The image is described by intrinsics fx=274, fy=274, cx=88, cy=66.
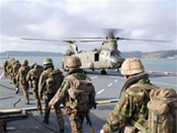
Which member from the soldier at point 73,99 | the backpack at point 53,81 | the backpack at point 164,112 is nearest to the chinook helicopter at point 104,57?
the backpack at point 53,81

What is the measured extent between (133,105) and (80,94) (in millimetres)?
2051

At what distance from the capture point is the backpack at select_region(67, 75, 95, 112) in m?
5.06

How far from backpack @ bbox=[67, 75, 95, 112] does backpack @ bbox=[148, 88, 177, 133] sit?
95.7 inches

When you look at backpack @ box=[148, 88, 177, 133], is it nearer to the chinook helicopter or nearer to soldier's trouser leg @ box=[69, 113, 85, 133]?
soldier's trouser leg @ box=[69, 113, 85, 133]

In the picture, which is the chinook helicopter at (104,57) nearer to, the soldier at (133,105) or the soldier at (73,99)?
the soldier at (73,99)

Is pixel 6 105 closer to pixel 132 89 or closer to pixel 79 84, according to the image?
pixel 79 84

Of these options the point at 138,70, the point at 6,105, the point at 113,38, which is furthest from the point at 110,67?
the point at 138,70

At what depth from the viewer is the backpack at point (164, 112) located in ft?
8.76

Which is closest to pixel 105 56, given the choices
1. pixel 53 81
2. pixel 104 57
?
pixel 104 57

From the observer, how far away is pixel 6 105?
1024 centimetres

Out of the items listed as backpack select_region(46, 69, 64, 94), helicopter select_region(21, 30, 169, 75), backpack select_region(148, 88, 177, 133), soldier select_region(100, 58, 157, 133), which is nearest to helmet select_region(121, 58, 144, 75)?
soldier select_region(100, 58, 157, 133)

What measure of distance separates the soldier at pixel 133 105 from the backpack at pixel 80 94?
1.84m

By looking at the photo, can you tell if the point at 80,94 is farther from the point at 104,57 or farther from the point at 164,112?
the point at 104,57

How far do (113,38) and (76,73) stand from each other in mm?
17681
